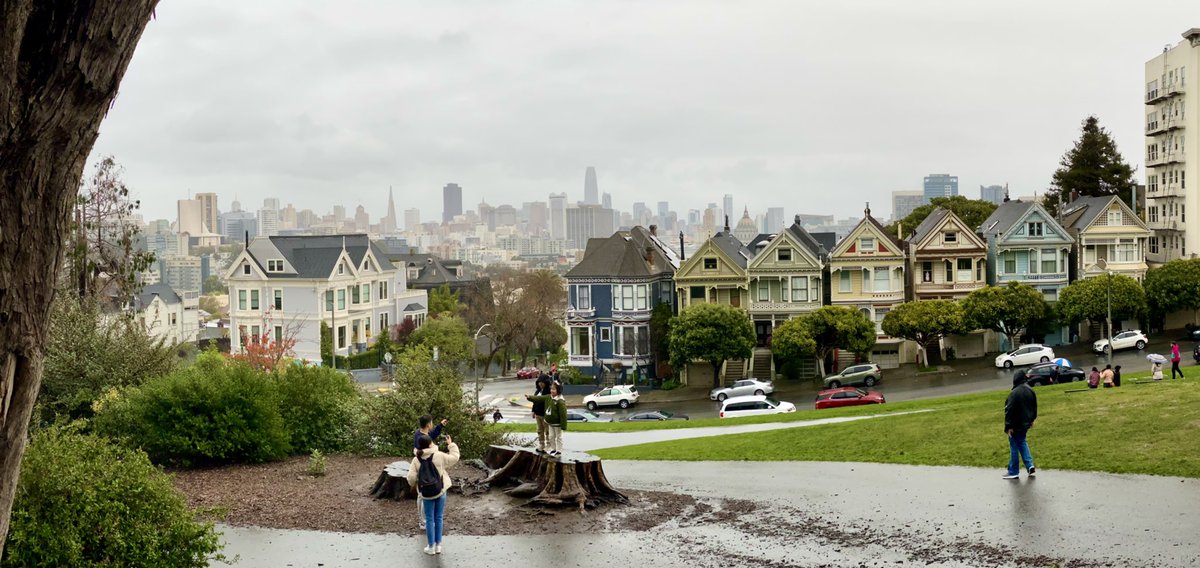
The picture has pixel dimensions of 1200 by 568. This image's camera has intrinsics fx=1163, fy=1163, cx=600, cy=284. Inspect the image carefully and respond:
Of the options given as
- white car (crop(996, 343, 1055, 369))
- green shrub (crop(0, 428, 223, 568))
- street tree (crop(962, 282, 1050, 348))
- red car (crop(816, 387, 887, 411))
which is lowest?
red car (crop(816, 387, 887, 411))

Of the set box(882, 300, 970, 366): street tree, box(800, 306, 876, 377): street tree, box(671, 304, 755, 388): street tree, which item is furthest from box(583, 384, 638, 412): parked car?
box(882, 300, 970, 366): street tree

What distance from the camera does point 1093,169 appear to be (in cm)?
9625

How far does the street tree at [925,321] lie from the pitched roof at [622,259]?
1528 centimetres

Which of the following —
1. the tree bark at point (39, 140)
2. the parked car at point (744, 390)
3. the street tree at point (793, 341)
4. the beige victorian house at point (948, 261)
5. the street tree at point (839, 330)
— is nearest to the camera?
the tree bark at point (39, 140)

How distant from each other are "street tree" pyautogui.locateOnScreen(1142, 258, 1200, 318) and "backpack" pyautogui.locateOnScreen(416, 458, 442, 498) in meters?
59.4

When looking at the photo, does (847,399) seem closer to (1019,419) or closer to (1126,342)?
(1126,342)

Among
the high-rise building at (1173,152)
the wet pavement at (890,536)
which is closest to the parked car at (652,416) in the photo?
the wet pavement at (890,536)

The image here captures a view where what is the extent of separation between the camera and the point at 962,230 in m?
68.9

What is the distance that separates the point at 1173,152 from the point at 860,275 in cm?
2475

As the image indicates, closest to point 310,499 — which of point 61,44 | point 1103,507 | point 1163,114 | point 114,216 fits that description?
point 1103,507

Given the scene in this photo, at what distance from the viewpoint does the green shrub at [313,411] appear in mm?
27891

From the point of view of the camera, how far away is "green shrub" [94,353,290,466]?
2550 centimetres

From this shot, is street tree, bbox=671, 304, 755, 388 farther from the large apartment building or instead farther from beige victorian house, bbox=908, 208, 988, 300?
the large apartment building

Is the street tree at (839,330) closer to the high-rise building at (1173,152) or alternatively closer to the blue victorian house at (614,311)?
the blue victorian house at (614,311)
